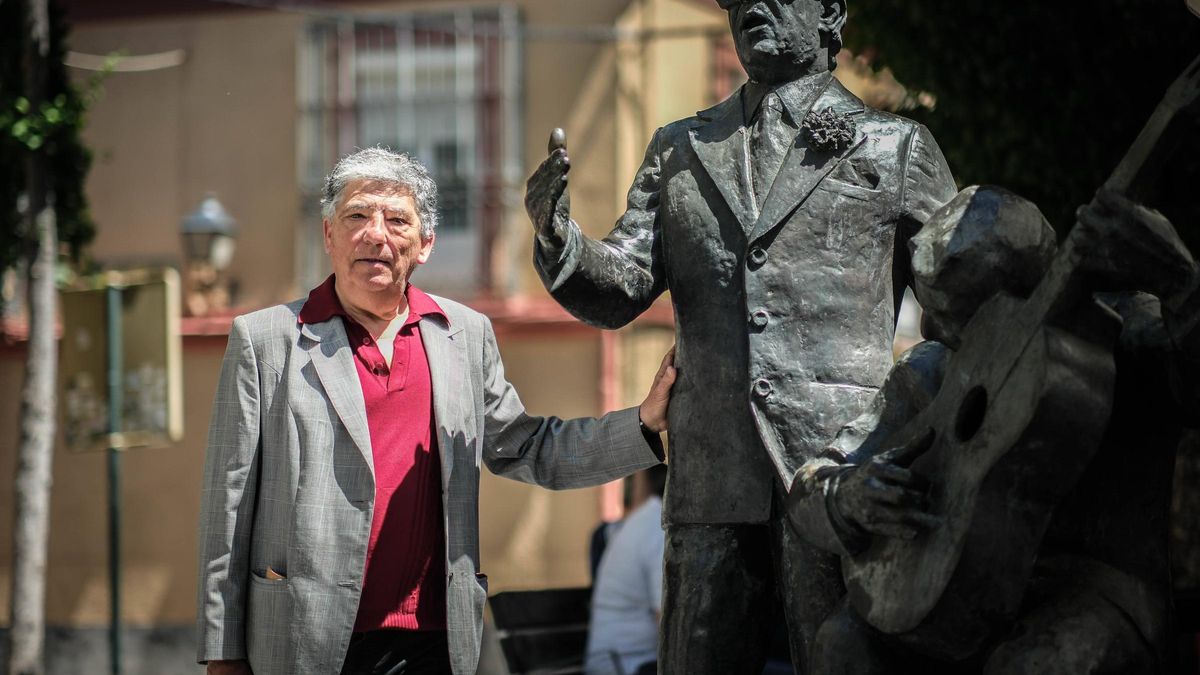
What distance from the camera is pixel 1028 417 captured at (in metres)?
3.06

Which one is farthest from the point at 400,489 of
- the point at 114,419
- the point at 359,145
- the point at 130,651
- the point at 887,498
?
the point at 130,651

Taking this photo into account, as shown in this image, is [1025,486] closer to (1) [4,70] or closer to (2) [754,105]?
(2) [754,105]

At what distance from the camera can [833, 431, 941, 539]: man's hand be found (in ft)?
10.5

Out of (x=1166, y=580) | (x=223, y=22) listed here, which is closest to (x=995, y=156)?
(x=1166, y=580)

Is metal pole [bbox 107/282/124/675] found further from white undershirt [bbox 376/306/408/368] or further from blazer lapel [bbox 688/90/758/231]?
blazer lapel [bbox 688/90/758/231]

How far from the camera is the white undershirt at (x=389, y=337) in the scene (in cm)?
446

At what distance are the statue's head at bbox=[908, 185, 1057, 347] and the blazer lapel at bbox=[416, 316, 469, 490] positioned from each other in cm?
142

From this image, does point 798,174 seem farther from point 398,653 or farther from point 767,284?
point 398,653

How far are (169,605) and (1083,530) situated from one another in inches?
599

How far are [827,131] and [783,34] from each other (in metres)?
0.25

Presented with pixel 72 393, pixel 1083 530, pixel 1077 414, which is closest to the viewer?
pixel 1077 414

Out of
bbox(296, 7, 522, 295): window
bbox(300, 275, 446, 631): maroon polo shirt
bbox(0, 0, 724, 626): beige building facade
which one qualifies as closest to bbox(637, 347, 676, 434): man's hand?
bbox(300, 275, 446, 631): maroon polo shirt

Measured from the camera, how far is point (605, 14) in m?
16.9

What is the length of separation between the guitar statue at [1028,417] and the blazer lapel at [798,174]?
76 cm
